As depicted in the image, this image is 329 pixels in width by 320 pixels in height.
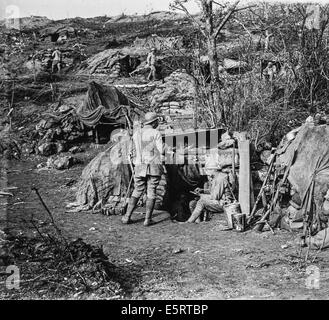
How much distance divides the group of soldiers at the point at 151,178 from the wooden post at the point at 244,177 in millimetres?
300

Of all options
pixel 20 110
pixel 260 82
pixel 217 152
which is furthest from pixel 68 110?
pixel 217 152

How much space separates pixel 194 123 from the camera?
11.6 metres

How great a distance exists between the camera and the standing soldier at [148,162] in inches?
302

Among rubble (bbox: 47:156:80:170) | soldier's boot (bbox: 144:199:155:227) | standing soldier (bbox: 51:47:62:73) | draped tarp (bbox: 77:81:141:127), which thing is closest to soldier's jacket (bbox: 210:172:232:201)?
soldier's boot (bbox: 144:199:155:227)

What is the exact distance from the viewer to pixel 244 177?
7.62m

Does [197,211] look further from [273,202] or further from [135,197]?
[273,202]

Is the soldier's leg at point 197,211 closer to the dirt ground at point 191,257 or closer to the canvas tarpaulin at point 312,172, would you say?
the dirt ground at point 191,257

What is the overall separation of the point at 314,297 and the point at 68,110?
37.2 ft

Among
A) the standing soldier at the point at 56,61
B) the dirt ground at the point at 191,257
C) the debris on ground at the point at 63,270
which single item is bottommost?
the dirt ground at the point at 191,257

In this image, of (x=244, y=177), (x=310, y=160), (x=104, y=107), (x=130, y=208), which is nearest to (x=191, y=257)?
(x=130, y=208)

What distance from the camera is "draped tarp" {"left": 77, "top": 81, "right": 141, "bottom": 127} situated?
13.7 metres

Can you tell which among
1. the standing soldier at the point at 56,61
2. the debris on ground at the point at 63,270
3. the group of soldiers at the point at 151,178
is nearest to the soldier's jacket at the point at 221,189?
the group of soldiers at the point at 151,178

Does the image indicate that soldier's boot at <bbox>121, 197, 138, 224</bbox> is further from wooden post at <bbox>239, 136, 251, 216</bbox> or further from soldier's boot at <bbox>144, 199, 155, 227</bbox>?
wooden post at <bbox>239, 136, 251, 216</bbox>

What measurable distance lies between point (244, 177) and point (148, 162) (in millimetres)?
1611
